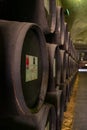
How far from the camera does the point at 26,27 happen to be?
A: 0.97 metres

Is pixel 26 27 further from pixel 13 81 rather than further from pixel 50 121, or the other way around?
pixel 50 121

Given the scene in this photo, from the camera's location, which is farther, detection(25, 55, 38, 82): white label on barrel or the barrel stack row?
detection(25, 55, 38, 82): white label on barrel

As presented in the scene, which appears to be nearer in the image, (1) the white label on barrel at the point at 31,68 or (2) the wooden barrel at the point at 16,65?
(2) the wooden barrel at the point at 16,65

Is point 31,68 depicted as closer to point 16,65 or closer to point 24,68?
point 24,68

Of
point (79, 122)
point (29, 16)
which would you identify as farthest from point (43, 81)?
point (79, 122)

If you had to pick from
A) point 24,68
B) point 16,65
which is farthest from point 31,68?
point 16,65

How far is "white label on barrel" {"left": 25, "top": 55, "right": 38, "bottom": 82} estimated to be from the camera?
1.05 m

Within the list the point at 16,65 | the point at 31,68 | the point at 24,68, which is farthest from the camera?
the point at 31,68

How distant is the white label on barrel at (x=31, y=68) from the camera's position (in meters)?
1.05

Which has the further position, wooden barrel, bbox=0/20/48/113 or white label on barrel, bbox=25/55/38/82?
white label on barrel, bbox=25/55/38/82

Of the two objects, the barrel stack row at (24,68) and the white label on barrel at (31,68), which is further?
the white label on barrel at (31,68)

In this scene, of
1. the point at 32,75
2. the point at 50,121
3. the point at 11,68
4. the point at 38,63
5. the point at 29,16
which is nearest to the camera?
the point at 11,68

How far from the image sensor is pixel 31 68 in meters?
1.11

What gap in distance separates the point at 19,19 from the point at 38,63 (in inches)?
10.9
